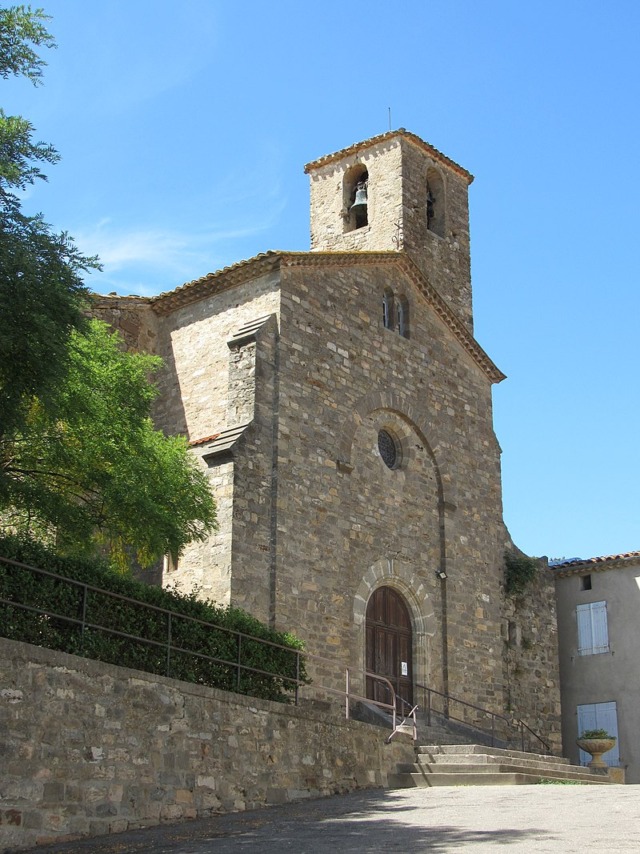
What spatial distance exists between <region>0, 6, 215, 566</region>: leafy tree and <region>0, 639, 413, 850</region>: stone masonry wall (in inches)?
112

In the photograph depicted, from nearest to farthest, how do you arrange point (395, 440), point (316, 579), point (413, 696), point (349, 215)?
point (316, 579)
point (413, 696)
point (395, 440)
point (349, 215)

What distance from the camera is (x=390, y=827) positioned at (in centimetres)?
1343

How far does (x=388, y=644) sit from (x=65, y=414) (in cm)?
1025

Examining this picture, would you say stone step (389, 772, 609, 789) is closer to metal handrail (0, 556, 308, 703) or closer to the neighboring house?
metal handrail (0, 556, 308, 703)

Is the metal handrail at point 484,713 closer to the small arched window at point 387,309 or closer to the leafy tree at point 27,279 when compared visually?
the small arched window at point 387,309

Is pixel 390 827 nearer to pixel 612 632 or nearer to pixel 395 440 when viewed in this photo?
pixel 395 440

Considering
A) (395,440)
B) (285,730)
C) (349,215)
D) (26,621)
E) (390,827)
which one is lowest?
(390,827)

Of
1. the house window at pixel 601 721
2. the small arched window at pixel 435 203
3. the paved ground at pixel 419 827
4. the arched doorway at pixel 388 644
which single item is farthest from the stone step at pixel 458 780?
the small arched window at pixel 435 203

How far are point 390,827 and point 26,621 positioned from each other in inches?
193

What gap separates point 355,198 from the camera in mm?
30484

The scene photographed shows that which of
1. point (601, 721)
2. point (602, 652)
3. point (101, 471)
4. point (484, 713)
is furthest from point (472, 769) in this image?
point (602, 652)

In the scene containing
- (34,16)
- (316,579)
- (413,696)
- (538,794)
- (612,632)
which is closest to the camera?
(34,16)

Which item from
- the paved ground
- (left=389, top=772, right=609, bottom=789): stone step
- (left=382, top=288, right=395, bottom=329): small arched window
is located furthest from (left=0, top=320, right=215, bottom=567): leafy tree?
(left=382, top=288, right=395, bottom=329): small arched window

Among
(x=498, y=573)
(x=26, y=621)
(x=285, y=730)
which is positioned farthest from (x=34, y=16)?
(x=498, y=573)
